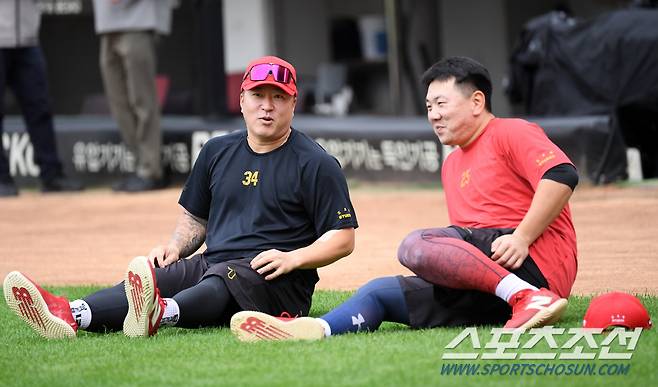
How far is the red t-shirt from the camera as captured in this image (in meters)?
4.66

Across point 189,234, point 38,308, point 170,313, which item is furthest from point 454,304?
point 38,308

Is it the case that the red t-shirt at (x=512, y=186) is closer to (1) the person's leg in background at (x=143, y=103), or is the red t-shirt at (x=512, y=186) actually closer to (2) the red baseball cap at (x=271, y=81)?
(2) the red baseball cap at (x=271, y=81)

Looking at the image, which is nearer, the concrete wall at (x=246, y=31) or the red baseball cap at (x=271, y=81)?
the red baseball cap at (x=271, y=81)

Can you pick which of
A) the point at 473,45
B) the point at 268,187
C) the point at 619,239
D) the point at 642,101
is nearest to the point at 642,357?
the point at 268,187

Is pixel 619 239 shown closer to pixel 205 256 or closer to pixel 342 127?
pixel 205 256

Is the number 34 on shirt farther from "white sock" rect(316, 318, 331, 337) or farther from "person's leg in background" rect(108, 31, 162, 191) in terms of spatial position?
"person's leg in background" rect(108, 31, 162, 191)

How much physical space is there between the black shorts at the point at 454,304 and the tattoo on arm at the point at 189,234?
958 mm

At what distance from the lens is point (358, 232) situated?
8531 millimetres

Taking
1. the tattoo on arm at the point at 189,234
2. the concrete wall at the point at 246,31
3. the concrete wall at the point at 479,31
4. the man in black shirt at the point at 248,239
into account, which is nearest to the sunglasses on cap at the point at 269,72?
the man in black shirt at the point at 248,239

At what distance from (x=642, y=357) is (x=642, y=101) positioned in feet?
20.7

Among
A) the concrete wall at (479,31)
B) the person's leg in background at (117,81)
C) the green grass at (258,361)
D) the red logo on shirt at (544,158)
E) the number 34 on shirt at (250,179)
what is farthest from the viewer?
the concrete wall at (479,31)

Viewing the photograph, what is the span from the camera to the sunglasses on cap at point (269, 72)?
4.89 meters

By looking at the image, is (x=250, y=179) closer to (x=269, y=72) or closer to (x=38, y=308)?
(x=269, y=72)

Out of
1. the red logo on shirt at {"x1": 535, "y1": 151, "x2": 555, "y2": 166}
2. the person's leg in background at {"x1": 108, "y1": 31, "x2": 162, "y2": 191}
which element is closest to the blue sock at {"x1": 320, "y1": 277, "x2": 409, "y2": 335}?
the red logo on shirt at {"x1": 535, "y1": 151, "x2": 555, "y2": 166}
